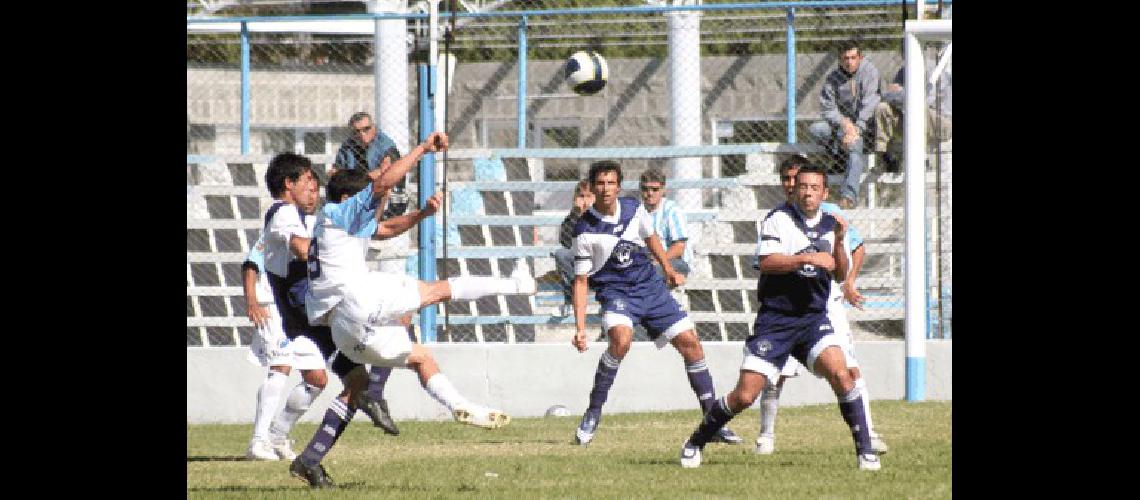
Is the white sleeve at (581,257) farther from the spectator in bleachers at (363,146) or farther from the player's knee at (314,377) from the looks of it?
the spectator in bleachers at (363,146)

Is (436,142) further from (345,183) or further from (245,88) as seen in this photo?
(245,88)

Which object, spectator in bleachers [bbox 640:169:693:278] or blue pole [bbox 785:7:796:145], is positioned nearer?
spectator in bleachers [bbox 640:169:693:278]

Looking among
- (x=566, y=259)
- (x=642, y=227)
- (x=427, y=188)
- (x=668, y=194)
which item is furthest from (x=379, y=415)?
(x=668, y=194)

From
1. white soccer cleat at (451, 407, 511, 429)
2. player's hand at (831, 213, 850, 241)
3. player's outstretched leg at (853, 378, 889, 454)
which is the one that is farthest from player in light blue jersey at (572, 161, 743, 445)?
white soccer cleat at (451, 407, 511, 429)

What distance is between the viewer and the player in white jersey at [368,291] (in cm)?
957

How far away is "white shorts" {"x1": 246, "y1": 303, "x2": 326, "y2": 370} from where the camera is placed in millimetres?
11141

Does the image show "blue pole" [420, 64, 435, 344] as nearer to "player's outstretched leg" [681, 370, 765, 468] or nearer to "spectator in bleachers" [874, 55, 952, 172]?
"spectator in bleachers" [874, 55, 952, 172]

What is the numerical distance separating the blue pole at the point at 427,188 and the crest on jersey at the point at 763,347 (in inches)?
210

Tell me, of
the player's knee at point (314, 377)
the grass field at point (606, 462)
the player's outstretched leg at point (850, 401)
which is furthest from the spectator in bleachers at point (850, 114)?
the player's knee at point (314, 377)

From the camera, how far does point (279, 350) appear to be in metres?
12.9

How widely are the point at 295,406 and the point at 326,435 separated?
1.52 meters

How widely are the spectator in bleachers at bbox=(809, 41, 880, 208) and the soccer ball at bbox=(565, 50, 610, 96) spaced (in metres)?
1.96
